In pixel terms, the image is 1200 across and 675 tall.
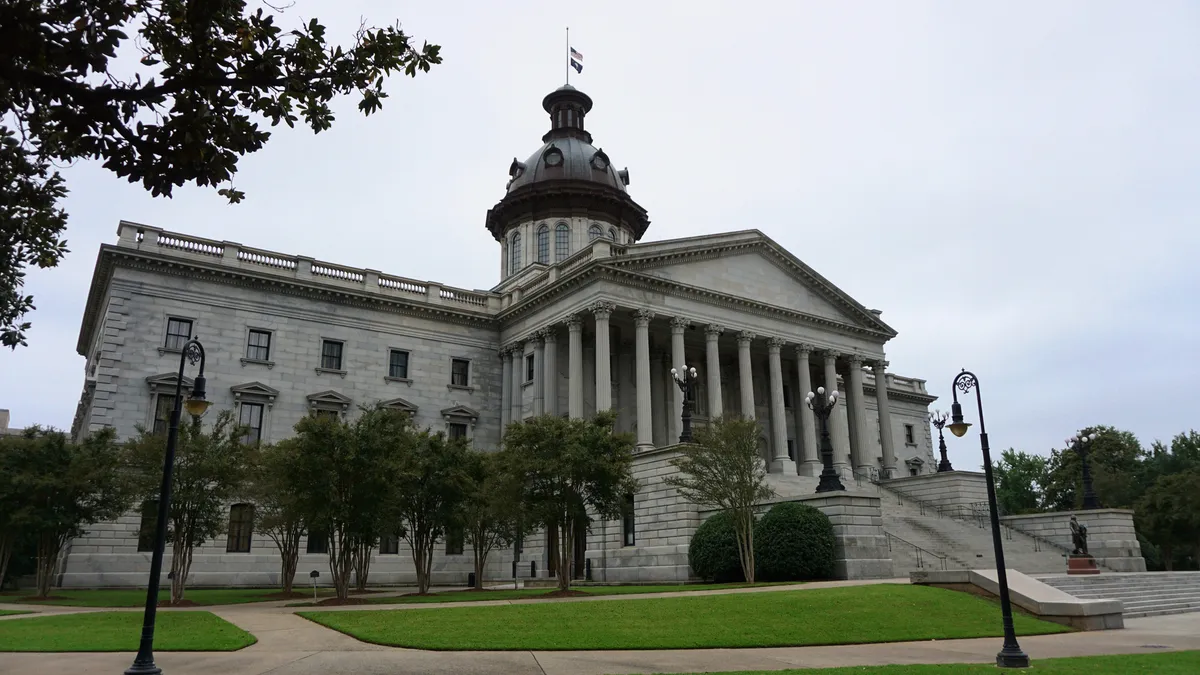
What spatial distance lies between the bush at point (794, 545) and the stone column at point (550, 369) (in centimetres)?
1708

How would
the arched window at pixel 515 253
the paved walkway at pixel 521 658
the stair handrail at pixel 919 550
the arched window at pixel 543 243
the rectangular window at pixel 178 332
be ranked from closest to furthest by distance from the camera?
1. the paved walkway at pixel 521 658
2. the stair handrail at pixel 919 550
3. the rectangular window at pixel 178 332
4. the arched window at pixel 543 243
5. the arched window at pixel 515 253

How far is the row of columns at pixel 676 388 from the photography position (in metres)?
42.0

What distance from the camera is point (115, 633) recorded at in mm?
16797

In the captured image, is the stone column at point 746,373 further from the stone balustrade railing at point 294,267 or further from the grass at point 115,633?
the grass at point 115,633

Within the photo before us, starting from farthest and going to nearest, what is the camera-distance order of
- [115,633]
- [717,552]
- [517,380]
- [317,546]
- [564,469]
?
[517,380] < [317,546] < [717,552] < [564,469] < [115,633]

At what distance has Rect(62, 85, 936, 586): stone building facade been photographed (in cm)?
3744

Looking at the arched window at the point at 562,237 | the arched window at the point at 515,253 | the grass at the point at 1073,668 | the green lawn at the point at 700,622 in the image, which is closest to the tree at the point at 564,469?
the green lawn at the point at 700,622

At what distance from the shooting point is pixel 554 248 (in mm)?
58281

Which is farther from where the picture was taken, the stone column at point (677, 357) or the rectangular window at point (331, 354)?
the rectangular window at point (331, 354)

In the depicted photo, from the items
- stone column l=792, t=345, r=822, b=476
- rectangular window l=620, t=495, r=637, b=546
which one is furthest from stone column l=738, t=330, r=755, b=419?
rectangular window l=620, t=495, r=637, b=546

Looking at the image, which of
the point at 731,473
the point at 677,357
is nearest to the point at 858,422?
the point at 677,357

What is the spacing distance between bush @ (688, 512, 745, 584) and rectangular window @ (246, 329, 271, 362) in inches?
953

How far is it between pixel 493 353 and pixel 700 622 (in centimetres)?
3338

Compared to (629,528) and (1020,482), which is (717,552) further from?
(1020,482)
